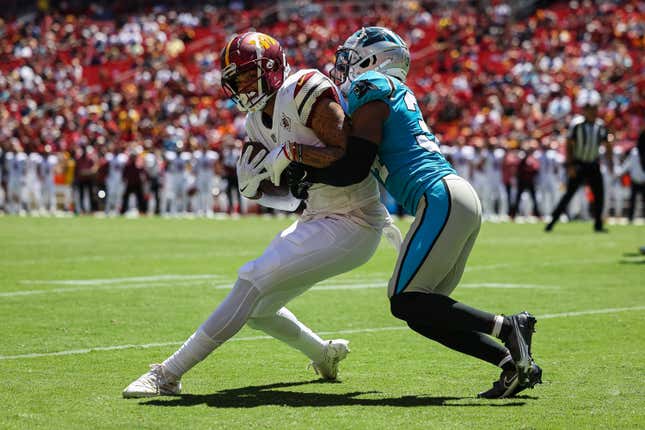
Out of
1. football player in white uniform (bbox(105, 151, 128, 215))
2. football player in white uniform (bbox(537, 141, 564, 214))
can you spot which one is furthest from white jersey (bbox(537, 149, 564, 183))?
football player in white uniform (bbox(105, 151, 128, 215))

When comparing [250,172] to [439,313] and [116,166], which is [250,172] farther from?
[116,166]

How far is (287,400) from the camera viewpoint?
5223 millimetres

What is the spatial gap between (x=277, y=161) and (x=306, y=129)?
24cm

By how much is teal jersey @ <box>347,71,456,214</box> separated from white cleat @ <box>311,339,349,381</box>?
2.90ft

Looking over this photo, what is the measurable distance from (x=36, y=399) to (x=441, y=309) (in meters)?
1.86

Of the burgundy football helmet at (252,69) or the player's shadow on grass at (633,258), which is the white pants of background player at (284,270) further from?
the player's shadow on grass at (633,258)

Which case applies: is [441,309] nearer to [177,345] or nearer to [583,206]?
[177,345]

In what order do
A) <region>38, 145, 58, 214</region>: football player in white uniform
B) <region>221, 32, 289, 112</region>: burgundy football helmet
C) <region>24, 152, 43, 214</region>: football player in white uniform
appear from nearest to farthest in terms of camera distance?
<region>221, 32, 289, 112</region>: burgundy football helmet < <region>24, 152, 43, 214</region>: football player in white uniform < <region>38, 145, 58, 214</region>: football player in white uniform

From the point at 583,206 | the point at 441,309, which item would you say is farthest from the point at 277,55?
the point at 583,206

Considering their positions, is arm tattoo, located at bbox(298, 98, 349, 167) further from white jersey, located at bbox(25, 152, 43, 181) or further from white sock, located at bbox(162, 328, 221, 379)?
white jersey, located at bbox(25, 152, 43, 181)

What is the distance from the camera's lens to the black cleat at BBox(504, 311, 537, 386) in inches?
199

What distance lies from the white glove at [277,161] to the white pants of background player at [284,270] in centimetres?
32

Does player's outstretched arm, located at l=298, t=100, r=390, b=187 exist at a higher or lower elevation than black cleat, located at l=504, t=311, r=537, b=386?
higher

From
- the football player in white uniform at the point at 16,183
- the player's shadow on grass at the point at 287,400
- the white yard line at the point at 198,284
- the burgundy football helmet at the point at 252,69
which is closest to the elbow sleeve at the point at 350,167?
the burgundy football helmet at the point at 252,69
